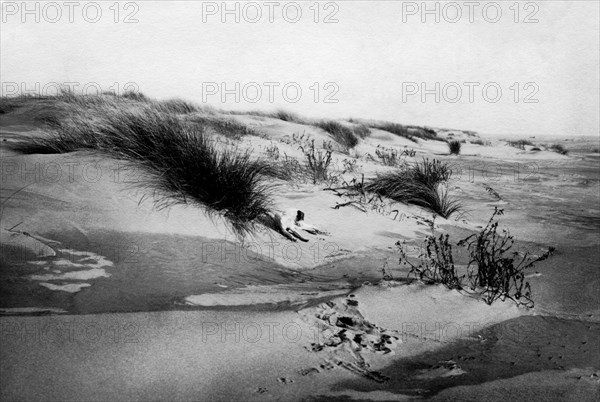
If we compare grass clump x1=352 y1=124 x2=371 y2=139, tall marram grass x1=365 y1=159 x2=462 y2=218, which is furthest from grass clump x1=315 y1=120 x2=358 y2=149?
tall marram grass x1=365 y1=159 x2=462 y2=218

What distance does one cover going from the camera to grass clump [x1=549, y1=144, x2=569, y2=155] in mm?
4977

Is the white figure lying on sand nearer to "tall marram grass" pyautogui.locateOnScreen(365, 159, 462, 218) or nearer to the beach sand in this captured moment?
the beach sand

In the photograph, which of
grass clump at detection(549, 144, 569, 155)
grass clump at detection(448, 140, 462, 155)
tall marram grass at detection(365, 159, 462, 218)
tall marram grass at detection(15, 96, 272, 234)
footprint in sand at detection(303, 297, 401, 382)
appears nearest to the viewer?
footprint in sand at detection(303, 297, 401, 382)

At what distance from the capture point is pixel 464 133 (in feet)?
16.3

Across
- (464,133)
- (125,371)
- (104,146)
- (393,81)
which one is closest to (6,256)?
(125,371)

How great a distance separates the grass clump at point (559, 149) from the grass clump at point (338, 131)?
6.41 feet

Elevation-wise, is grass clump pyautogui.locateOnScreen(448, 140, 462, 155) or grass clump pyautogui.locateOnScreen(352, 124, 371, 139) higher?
grass clump pyautogui.locateOnScreen(352, 124, 371, 139)

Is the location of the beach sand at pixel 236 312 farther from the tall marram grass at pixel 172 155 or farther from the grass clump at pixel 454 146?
the grass clump at pixel 454 146

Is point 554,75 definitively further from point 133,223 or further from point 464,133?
point 133,223

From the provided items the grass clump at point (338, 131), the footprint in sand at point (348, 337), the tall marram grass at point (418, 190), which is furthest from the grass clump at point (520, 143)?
the footprint in sand at point (348, 337)

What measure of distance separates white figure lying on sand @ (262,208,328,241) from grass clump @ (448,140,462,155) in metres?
2.47

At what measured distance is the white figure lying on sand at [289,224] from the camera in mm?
3146

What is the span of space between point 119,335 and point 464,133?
379 centimetres

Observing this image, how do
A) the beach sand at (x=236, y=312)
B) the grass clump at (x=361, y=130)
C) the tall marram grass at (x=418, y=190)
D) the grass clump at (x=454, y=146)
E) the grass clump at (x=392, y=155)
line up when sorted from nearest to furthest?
1. the beach sand at (x=236, y=312)
2. the tall marram grass at (x=418, y=190)
3. the grass clump at (x=392, y=155)
4. the grass clump at (x=454, y=146)
5. the grass clump at (x=361, y=130)
